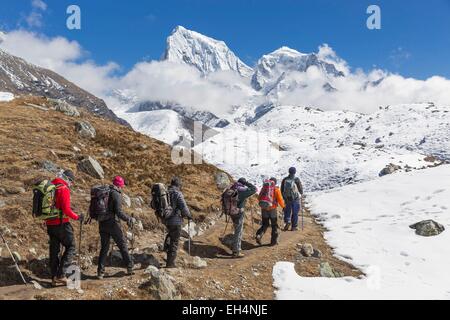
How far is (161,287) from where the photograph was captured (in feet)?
39.0

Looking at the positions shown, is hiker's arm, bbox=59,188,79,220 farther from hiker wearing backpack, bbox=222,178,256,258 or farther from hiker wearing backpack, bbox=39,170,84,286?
hiker wearing backpack, bbox=222,178,256,258

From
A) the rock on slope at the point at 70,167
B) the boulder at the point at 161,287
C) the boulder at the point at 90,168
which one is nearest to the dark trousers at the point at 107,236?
the boulder at the point at 161,287

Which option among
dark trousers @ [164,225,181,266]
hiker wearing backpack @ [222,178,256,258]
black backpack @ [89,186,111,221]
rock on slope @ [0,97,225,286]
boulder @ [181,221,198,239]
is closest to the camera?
black backpack @ [89,186,111,221]

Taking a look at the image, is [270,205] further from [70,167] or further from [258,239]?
[70,167]

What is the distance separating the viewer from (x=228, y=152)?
189250 millimetres

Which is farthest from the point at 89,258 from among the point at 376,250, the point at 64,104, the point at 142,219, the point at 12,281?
the point at 64,104

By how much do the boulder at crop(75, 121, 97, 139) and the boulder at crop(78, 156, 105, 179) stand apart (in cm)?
496

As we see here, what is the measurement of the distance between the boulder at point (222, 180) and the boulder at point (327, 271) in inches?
389

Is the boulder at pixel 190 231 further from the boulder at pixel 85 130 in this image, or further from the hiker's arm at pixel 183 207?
the boulder at pixel 85 130

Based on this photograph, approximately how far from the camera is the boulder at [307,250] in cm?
1780

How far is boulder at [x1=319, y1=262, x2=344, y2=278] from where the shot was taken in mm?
16023

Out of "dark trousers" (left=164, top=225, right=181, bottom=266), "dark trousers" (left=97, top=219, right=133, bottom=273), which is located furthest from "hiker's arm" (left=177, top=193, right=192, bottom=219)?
"dark trousers" (left=97, top=219, right=133, bottom=273)

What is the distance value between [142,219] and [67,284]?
6.16m

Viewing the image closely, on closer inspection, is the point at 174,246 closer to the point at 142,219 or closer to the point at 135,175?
the point at 142,219
